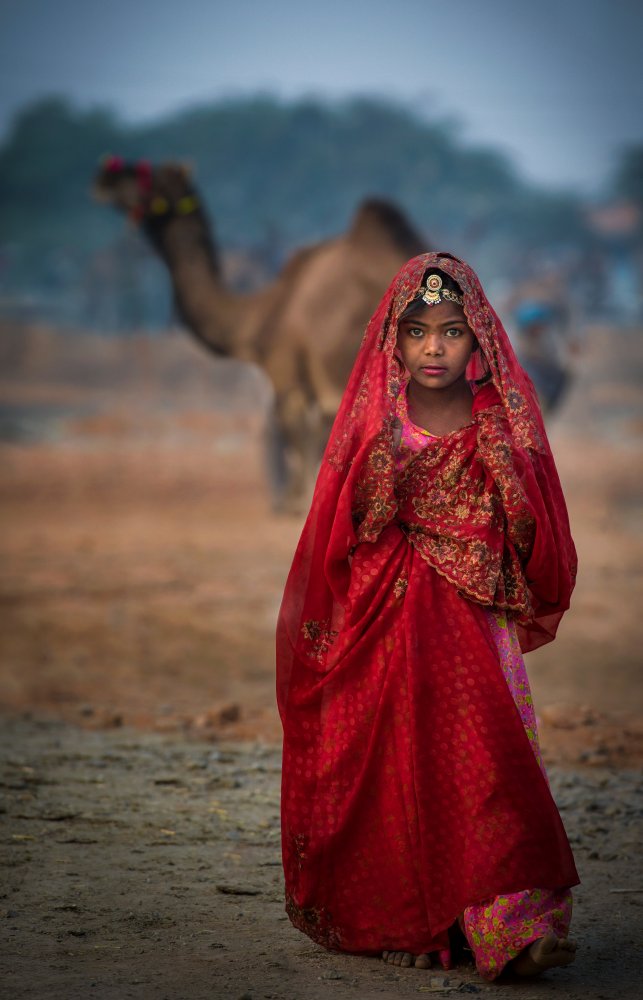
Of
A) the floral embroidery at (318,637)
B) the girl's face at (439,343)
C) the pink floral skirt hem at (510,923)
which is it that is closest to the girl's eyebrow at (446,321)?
the girl's face at (439,343)

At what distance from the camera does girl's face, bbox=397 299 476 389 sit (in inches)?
112

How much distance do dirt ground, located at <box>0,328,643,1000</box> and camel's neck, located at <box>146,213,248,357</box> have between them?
2274 millimetres

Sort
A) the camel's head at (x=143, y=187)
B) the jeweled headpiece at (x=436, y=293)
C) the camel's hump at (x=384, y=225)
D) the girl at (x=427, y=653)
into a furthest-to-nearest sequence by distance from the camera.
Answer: the camel's head at (x=143, y=187) → the camel's hump at (x=384, y=225) → the jeweled headpiece at (x=436, y=293) → the girl at (x=427, y=653)

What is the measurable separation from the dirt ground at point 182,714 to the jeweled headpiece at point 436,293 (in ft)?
5.02

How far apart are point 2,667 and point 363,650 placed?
214 inches

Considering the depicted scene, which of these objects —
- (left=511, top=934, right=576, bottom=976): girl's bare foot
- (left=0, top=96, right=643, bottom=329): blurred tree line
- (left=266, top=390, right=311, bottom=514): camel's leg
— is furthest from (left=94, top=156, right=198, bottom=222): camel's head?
(left=511, top=934, right=576, bottom=976): girl's bare foot

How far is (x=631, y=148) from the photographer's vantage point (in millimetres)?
19453

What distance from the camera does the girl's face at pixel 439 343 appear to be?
2.85 m

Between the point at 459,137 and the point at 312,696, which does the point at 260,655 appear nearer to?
the point at 312,696

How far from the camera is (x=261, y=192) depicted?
2075 cm

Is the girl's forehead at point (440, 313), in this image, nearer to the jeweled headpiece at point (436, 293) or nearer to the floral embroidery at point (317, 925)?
the jeweled headpiece at point (436, 293)

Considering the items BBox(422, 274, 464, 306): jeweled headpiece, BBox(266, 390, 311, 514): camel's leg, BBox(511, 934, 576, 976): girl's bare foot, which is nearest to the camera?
BBox(511, 934, 576, 976): girl's bare foot

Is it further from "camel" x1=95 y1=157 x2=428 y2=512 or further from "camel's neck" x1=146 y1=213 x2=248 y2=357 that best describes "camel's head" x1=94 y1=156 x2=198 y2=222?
"camel's neck" x1=146 y1=213 x2=248 y2=357

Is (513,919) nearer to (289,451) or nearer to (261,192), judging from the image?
(289,451)
